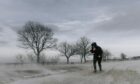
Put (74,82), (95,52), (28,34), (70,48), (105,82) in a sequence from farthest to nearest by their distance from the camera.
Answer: (70,48), (28,34), (95,52), (74,82), (105,82)

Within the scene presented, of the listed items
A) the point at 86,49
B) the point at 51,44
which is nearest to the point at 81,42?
the point at 86,49

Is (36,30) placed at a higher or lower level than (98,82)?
higher

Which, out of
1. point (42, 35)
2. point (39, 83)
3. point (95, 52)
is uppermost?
point (42, 35)

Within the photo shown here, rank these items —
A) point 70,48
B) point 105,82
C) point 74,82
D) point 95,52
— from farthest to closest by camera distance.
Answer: point 70,48
point 95,52
point 74,82
point 105,82

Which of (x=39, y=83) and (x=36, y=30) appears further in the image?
(x=36, y=30)

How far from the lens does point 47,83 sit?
1781 centimetres

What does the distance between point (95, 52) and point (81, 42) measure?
74.7 m

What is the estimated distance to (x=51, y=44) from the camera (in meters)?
77.5

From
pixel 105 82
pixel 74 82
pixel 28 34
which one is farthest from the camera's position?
pixel 28 34

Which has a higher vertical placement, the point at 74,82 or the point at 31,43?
the point at 31,43

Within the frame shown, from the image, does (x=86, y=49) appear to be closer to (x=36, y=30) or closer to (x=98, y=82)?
(x=36, y=30)

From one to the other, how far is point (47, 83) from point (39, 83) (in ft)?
2.51

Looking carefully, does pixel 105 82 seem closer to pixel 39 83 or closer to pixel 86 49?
pixel 39 83

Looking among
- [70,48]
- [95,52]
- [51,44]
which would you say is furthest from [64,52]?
[95,52]
